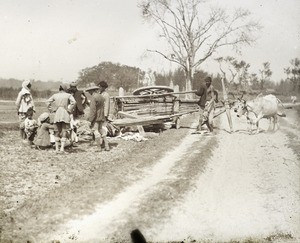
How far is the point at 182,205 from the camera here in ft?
20.6

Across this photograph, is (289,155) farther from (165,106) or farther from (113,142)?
(165,106)

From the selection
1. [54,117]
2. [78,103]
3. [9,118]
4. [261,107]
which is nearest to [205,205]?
[54,117]

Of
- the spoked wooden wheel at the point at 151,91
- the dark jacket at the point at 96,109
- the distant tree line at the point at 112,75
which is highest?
the distant tree line at the point at 112,75

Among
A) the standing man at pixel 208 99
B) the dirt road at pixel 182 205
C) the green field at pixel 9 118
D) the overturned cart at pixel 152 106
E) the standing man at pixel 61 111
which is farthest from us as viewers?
the green field at pixel 9 118

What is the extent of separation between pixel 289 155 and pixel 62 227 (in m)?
6.82

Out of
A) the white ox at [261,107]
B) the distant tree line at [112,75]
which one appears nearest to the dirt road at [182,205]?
the white ox at [261,107]

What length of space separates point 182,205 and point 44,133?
5439 mm

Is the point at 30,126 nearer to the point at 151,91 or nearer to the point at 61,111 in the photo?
the point at 61,111

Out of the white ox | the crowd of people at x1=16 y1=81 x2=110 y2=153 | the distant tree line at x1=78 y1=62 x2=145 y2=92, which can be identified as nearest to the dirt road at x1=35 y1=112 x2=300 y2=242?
the crowd of people at x1=16 y1=81 x2=110 y2=153

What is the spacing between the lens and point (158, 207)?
6059mm

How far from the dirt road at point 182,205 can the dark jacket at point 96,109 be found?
6.94 feet

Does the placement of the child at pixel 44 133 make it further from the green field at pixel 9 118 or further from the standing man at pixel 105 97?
the green field at pixel 9 118

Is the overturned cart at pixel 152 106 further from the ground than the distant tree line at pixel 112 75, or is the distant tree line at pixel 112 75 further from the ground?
the distant tree line at pixel 112 75

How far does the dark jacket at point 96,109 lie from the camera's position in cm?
1005
